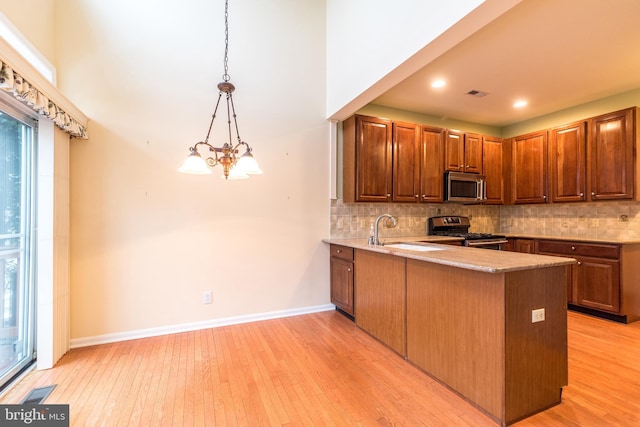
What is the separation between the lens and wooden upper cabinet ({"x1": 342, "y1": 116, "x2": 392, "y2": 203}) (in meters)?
3.61

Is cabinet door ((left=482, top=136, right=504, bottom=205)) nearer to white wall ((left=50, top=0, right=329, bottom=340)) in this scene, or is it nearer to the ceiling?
the ceiling

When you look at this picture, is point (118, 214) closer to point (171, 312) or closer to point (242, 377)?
point (171, 312)

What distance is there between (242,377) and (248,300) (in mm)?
1173

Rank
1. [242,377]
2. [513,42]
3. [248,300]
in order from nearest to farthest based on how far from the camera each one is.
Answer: [242,377] → [513,42] → [248,300]

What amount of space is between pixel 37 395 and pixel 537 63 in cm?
498

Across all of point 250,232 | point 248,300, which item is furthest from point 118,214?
point 248,300

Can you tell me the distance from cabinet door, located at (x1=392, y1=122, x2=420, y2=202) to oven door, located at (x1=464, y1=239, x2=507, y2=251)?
3.05ft

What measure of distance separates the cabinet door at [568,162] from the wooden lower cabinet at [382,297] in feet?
9.85

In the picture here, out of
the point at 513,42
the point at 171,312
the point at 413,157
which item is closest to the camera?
the point at 513,42

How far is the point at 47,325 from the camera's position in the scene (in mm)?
2371

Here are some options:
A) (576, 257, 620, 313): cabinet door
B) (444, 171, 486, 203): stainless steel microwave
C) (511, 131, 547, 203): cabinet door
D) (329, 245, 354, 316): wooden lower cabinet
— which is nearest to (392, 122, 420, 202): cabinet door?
(444, 171, 486, 203): stainless steel microwave

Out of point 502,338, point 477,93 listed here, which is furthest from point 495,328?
point 477,93

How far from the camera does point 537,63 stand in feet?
9.51

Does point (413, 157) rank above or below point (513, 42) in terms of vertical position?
below
